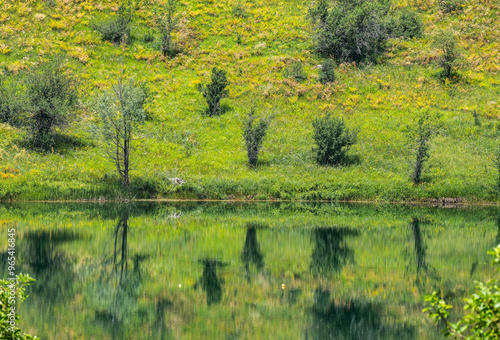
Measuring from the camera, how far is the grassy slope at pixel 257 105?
40594mm

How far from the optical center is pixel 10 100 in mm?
44594

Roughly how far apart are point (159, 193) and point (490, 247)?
25809mm

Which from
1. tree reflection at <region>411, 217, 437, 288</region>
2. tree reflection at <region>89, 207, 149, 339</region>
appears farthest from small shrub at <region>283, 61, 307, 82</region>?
tree reflection at <region>89, 207, 149, 339</region>

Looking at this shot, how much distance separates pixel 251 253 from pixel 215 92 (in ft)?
111

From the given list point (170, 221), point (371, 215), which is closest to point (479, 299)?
point (170, 221)

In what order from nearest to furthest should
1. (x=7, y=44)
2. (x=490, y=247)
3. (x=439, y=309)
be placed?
(x=439, y=309), (x=490, y=247), (x=7, y=44)

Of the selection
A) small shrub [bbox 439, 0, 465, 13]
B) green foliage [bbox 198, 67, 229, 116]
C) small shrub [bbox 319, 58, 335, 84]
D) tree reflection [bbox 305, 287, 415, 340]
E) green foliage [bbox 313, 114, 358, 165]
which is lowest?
tree reflection [bbox 305, 287, 415, 340]

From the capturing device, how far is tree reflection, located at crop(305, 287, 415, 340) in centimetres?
1287

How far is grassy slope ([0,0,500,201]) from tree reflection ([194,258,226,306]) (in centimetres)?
2000

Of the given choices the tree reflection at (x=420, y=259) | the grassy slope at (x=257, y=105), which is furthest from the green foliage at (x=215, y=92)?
the tree reflection at (x=420, y=259)

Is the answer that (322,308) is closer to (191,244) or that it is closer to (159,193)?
(191,244)

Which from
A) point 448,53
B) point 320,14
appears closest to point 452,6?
point 448,53

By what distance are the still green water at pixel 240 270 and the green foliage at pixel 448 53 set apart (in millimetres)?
30511

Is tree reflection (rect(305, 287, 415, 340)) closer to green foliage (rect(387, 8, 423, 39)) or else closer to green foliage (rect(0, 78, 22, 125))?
green foliage (rect(0, 78, 22, 125))
